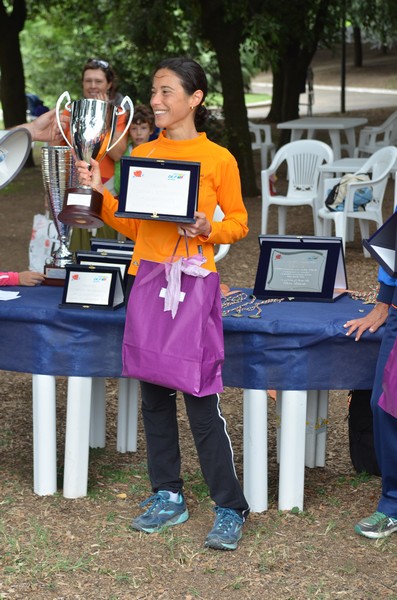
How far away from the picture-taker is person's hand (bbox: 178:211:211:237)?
12.1 feet

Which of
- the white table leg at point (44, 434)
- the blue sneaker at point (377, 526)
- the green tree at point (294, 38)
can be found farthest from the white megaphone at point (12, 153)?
the green tree at point (294, 38)

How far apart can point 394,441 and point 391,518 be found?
34 cm

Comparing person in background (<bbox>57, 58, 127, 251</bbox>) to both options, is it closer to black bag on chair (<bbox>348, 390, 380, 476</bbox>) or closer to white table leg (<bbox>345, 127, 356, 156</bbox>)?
black bag on chair (<bbox>348, 390, 380, 476</bbox>)

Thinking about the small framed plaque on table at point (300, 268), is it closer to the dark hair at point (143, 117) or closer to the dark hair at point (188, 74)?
the dark hair at point (188, 74)

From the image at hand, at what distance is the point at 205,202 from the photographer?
387cm

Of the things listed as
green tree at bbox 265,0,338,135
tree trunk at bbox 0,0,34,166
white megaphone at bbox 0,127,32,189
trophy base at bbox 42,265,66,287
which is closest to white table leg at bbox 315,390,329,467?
trophy base at bbox 42,265,66,287

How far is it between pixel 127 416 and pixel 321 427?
0.93 metres

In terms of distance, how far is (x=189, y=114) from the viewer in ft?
12.6

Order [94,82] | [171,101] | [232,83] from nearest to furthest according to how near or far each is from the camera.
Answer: [171,101] < [94,82] < [232,83]

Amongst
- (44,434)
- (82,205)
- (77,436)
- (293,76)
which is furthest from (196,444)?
(293,76)

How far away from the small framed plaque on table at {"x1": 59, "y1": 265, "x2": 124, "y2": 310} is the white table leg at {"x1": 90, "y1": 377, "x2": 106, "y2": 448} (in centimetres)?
77

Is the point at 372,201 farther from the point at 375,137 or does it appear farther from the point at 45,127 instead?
the point at 375,137

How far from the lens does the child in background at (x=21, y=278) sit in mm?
4559

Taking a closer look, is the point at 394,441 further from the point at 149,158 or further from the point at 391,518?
the point at 149,158
